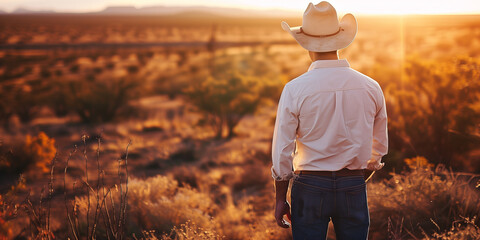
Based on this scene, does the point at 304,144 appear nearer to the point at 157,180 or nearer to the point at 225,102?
the point at 157,180

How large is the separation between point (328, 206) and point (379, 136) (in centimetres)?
60

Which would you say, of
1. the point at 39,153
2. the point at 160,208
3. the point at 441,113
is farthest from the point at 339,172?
the point at 39,153

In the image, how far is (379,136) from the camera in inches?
94.5

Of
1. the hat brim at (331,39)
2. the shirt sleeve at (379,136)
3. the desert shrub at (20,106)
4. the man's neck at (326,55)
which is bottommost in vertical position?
the desert shrub at (20,106)

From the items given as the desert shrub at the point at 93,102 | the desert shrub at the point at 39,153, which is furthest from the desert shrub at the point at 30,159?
the desert shrub at the point at 93,102

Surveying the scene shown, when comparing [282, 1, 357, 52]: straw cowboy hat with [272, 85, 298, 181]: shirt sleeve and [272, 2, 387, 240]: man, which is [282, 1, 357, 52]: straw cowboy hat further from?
[272, 85, 298, 181]: shirt sleeve

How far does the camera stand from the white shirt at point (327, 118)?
2.09m

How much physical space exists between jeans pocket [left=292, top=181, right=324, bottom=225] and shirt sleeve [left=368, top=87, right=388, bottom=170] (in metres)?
0.56

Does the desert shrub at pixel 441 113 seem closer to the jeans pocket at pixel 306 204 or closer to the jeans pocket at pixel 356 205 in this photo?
the jeans pocket at pixel 356 205

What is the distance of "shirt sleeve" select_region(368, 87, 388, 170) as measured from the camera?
2.32 metres

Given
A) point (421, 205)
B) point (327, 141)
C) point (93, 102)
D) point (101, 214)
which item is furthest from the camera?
point (93, 102)

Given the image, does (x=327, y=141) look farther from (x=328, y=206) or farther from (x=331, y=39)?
(x=331, y=39)

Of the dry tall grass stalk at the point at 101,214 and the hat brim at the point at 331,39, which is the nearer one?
the hat brim at the point at 331,39

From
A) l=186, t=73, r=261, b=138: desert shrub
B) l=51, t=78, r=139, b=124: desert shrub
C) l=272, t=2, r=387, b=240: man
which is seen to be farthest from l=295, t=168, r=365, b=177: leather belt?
l=51, t=78, r=139, b=124: desert shrub
